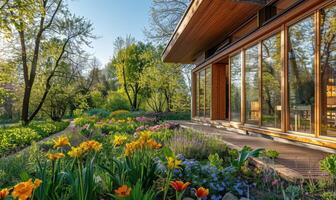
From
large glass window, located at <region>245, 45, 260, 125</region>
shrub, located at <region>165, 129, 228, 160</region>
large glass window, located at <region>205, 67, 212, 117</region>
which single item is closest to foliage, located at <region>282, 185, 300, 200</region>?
shrub, located at <region>165, 129, 228, 160</region>

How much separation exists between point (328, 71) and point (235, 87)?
3.48 metres

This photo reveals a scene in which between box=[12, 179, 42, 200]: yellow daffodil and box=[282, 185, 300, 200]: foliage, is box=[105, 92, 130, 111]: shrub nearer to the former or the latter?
box=[282, 185, 300, 200]: foliage

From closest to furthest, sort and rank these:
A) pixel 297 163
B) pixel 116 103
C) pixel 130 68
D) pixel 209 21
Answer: pixel 297 163 → pixel 209 21 → pixel 116 103 → pixel 130 68

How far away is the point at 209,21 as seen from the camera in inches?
251

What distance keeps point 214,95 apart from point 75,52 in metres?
8.69

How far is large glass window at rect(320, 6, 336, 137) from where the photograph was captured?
3561mm

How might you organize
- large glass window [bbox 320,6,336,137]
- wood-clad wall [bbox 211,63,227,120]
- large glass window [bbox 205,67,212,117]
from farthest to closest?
1. large glass window [bbox 205,67,212,117]
2. wood-clad wall [bbox 211,63,227,120]
3. large glass window [bbox 320,6,336,137]

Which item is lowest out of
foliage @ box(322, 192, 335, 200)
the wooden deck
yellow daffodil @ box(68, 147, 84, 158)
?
foliage @ box(322, 192, 335, 200)

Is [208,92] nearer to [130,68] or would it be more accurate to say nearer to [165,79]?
[165,79]

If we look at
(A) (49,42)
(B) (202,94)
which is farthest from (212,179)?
(A) (49,42)

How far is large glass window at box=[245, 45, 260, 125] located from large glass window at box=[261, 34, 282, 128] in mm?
262

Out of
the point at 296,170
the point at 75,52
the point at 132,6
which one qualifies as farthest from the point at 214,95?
the point at 132,6

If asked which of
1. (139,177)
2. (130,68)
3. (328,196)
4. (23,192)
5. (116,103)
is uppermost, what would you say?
(130,68)

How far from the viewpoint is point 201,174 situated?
2584 mm
